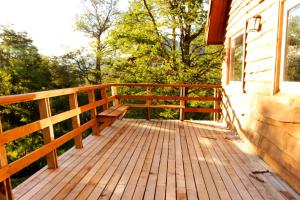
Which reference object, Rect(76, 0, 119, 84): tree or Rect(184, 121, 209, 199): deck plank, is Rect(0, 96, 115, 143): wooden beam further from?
Rect(76, 0, 119, 84): tree

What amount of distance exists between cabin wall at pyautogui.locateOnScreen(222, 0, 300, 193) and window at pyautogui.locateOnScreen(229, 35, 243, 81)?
21 cm

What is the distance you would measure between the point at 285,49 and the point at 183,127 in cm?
312

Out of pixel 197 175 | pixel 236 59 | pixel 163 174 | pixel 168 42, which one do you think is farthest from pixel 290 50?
pixel 168 42

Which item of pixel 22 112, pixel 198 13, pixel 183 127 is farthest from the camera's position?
pixel 22 112

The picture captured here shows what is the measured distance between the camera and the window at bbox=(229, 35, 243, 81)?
5.11m

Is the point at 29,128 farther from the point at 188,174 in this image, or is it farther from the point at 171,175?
the point at 188,174

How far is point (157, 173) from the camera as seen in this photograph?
9.96 feet

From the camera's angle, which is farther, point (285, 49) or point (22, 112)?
point (22, 112)

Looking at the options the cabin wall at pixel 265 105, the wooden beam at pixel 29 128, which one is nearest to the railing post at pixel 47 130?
the wooden beam at pixel 29 128

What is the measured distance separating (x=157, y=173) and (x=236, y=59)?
359 cm

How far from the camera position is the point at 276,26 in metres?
3.16

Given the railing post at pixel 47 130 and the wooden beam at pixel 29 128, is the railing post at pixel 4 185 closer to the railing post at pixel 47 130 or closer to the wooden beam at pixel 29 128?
the wooden beam at pixel 29 128

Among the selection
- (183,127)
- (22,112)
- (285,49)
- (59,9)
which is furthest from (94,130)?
(59,9)

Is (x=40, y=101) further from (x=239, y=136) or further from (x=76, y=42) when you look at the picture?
(x=76, y=42)
